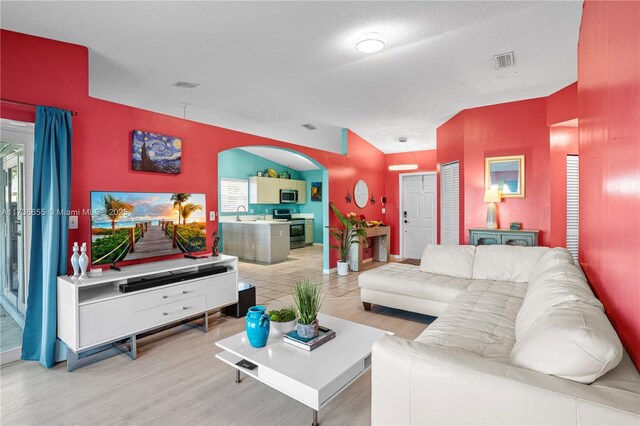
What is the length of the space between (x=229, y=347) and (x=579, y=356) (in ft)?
5.95

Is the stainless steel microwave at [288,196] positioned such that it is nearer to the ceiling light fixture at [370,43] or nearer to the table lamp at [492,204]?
the table lamp at [492,204]

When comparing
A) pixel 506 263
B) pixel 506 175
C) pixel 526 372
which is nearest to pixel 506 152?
pixel 506 175

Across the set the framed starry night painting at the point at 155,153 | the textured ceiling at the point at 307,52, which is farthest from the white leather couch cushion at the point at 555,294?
the framed starry night painting at the point at 155,153

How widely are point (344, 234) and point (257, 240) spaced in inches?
86.4

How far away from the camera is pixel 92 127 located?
9.81ft

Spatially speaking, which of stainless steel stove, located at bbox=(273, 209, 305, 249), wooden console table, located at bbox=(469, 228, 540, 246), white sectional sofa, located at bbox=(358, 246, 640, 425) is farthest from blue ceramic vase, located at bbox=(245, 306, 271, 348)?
stainless steel stove, located at bbox=(273, 209, 305, 249)

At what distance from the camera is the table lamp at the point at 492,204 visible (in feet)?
15.3

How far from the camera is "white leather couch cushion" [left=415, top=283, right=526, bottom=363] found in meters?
1.93

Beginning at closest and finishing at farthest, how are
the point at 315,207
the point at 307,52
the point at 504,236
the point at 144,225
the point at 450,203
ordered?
the point at 307,52, the point at 144,225, the point at 504,236, the point at 450,203, the point at 315,207

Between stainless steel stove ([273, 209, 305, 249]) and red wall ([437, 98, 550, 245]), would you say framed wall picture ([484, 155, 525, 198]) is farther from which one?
stainless steel stove ([273, 209, 305, 249])

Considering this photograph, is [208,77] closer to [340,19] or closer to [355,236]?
[340,19]

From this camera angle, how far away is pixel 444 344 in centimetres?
197

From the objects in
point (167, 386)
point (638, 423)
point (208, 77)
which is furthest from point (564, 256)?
point (208, 77)

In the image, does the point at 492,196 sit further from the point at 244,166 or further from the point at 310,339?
the point at 244,166
